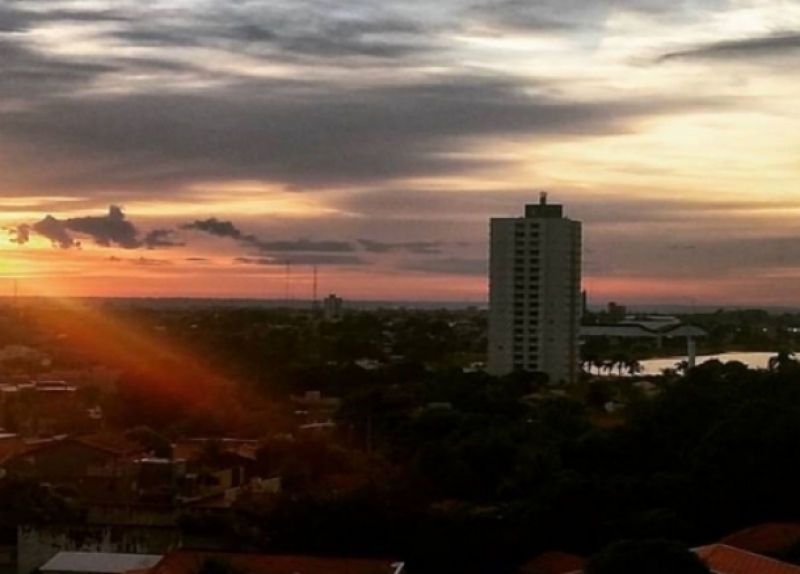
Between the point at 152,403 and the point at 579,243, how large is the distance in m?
29.5

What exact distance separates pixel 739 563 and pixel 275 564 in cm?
510

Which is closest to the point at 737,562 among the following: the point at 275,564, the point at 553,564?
the point at 553,564

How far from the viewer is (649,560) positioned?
12.9 meters

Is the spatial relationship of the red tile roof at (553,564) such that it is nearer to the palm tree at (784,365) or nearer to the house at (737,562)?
the house at (737,562)

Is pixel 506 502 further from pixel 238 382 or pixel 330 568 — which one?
pixel 238 382

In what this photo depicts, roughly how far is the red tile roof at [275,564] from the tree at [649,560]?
2812 mm

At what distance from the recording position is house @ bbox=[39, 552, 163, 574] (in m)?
15.5

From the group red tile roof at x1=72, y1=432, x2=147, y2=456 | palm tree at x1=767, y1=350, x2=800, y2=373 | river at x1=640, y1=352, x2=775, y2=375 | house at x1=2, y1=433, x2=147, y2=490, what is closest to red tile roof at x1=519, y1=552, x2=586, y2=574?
house at x1=2, y1=433, x2=147, y2=490

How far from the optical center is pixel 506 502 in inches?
762

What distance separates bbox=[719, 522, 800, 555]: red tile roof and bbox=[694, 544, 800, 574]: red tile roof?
1.37 meters

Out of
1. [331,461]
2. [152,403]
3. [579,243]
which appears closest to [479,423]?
[331,461]

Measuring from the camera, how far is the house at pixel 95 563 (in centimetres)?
1550

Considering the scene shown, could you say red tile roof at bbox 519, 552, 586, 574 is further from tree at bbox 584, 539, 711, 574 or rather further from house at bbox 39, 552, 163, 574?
house at bbox 39, 552, 163, 574

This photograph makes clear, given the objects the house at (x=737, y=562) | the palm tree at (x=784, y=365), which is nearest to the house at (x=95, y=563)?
the house at (x=737, y=562)
